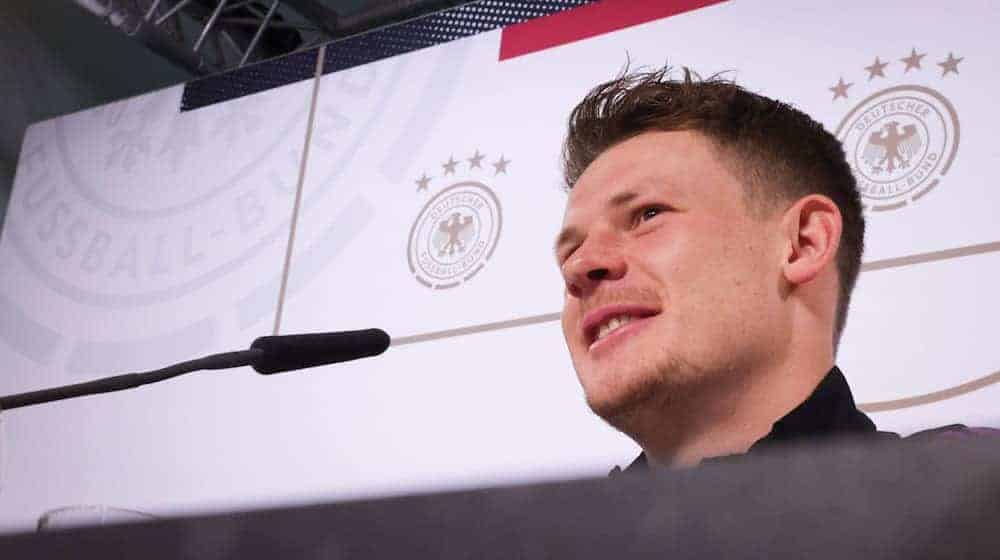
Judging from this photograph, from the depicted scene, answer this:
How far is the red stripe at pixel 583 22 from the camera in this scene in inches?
75.1

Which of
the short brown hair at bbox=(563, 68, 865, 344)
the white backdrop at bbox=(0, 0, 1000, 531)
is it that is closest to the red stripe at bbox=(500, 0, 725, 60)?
the white backdrop at bbox=(0, 0, 1000, 531)

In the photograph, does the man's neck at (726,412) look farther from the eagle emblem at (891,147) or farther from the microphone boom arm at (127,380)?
the eagle emblem at (891,147)

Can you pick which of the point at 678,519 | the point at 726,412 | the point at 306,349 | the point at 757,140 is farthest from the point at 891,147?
the point at 678,519

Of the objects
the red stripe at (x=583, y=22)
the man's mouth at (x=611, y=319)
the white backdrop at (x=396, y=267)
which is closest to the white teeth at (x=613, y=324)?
the man's mouth at (x=611, y=319)

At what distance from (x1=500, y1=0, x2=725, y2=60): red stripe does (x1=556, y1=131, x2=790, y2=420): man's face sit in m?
0.87

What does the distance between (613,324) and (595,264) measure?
60 millimetres

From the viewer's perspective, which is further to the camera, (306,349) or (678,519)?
(306,349)

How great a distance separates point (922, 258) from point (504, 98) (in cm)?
84

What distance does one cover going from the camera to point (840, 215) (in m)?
1.07

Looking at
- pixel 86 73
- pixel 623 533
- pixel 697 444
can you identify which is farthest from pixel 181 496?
pixel 623 533

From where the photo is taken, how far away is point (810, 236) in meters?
1.04

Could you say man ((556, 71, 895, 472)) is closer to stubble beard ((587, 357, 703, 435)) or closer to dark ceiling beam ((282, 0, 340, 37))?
stubble beard ((587, 357, 703, 435))

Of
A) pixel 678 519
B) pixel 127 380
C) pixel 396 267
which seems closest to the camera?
pixel 678 519

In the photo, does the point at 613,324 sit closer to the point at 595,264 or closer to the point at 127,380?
the point at 595,264
